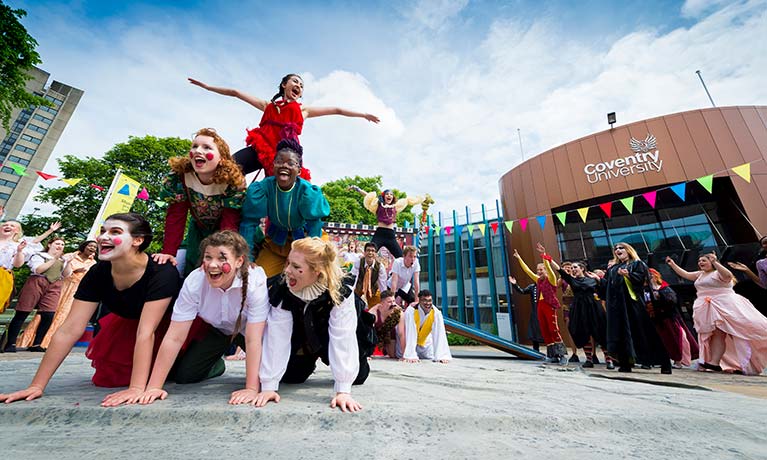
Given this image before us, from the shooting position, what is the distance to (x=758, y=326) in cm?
481

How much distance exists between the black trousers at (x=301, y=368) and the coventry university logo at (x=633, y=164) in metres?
15.2

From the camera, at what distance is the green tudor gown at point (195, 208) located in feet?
8.32

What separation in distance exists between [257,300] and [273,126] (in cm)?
206

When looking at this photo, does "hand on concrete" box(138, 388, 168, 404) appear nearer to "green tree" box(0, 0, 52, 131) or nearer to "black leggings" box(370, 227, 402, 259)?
"black leggings" box(370, 227, 402, 259)

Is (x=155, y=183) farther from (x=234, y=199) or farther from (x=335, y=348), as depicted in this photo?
(x=335, y=348)

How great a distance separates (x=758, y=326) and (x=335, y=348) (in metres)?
6.61

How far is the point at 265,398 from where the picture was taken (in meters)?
1.65

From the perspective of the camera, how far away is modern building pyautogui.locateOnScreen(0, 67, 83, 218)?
34812mm

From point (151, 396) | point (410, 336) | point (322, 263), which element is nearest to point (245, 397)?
point (151, 396)

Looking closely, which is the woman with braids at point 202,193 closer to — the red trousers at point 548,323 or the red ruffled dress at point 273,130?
the red ruffled dress at point 273,130

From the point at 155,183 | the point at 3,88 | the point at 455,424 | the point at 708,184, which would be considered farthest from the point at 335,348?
the point at 155,183

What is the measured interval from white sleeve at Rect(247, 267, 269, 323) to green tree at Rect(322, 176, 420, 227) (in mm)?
15718

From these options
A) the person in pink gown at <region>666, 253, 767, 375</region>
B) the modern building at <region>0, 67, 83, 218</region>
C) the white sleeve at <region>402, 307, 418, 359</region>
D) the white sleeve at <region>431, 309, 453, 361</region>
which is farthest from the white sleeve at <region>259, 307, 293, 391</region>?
the modern building at <region>0, 67, 83, 218</region>

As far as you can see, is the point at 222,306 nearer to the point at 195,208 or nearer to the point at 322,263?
the point at 322,263
